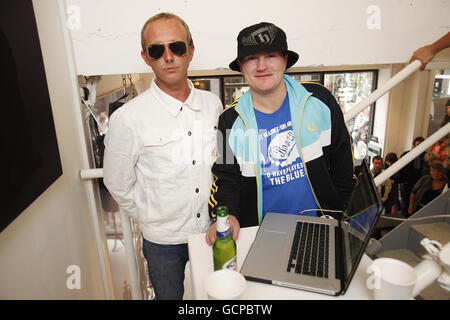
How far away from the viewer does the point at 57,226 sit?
1.41m

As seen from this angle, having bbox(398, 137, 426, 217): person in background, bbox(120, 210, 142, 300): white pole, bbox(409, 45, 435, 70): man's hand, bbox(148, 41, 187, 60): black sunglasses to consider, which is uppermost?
bbox(148, 41, 187, 60): black sunglasses

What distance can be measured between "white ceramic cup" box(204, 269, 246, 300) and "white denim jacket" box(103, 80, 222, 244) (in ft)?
2.29

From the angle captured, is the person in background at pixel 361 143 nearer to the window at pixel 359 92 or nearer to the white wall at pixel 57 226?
the window at pixel 359 92

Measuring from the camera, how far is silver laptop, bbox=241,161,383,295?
0.80m

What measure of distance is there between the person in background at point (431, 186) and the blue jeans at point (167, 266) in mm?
2958

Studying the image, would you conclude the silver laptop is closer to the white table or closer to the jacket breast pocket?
the white table

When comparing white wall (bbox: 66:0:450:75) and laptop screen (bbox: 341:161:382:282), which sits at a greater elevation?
white wall (bbox: 66:0:450:75)

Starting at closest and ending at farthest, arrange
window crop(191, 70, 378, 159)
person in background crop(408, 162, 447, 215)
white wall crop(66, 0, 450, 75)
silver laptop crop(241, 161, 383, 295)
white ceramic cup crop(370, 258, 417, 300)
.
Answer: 1. white ceramic cup crop(370, 258, 417, 300)
2. silver laptop crop(241, 161, 383, 295)
3. white wall crop(66, 0, 450, 75)
4. person in background crop(408, 162, 447, 215)
5. window crop(191, 70, 378, 159)

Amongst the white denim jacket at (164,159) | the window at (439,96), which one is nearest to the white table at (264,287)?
the white denim jacket at (164,159)

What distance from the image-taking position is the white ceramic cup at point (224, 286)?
71cm

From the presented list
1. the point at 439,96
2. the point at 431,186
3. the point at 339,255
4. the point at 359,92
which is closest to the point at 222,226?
the point at 339,255

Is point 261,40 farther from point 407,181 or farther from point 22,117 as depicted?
point 407,181

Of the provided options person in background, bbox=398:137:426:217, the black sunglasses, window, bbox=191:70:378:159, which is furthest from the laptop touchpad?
window, bbox=191:70:378:159
